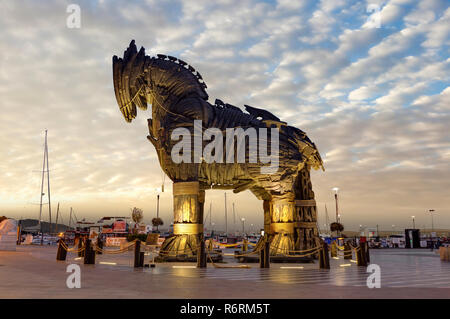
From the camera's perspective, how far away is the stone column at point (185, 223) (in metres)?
16.4

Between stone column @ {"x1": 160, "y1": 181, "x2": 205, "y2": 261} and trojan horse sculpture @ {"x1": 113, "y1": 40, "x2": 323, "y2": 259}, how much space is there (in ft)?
0.14

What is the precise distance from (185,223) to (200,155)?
313 centimetres

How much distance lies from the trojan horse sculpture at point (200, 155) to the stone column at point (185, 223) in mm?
43

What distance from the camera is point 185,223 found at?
1664 centimetres

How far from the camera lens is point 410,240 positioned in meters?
37.9

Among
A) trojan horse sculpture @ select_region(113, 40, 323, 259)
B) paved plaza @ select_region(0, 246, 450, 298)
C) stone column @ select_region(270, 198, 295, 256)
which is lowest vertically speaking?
paved plaza @ select_region(0, 246, 450, 298)

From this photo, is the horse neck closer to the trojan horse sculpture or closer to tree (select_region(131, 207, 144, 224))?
the trojan horse sculpture

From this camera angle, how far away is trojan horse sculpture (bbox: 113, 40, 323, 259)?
55.3ft

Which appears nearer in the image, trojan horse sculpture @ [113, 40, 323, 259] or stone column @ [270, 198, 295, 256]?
trojan horse sculpture @ [113, 40, 323, 259]

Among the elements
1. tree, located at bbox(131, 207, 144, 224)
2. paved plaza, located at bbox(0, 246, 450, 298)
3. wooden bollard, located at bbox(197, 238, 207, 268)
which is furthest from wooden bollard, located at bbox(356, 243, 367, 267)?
tree, located at bbox(131, 207, 144, 224)
